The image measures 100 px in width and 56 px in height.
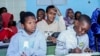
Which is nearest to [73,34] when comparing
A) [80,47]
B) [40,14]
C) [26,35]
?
A: [80,47]

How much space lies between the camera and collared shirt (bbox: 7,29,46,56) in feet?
10.2

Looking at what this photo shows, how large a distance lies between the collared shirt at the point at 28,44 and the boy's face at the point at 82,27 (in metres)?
0.42

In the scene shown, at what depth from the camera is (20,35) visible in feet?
10.5

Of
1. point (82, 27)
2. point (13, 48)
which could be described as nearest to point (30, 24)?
point (13, 48)

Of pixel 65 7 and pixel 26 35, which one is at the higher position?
pixel 65 7

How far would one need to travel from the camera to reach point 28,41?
317 cm

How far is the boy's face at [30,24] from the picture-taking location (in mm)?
3093

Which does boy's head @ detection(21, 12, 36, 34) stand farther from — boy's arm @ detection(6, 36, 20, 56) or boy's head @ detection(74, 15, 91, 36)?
boy's head @ detection(74, 15, 91, 36)

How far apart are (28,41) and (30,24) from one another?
0.64ft

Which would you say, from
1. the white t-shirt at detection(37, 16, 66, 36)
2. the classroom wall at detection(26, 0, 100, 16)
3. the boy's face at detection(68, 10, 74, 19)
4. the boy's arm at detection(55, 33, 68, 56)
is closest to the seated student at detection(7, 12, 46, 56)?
the boy's arm at detection(55, 33, 68, 56)

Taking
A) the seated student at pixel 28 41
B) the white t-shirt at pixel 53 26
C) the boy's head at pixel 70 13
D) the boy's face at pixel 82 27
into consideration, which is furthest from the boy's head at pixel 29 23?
the boy's head at pixel 70 13

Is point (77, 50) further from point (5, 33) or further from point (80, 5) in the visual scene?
point (80, 5)

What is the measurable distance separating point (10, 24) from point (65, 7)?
140 inches

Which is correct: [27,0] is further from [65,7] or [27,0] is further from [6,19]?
[6,19]
